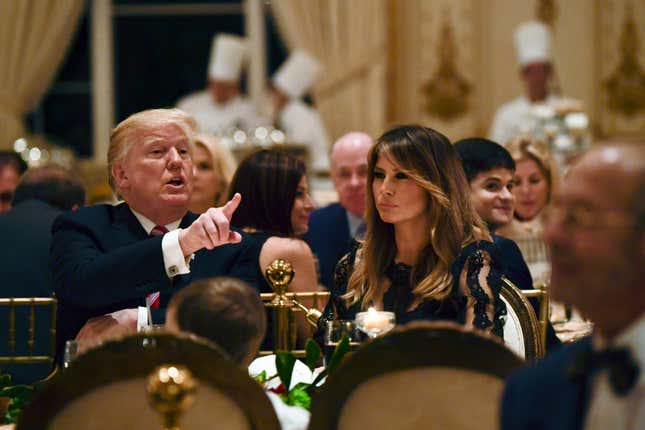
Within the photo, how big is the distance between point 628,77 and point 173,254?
7296 millimetres

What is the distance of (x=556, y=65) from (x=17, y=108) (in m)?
4.75

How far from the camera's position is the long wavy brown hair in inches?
122

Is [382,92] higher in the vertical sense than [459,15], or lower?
lower

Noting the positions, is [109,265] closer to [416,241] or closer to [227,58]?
[416,241]

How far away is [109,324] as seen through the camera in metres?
3.01

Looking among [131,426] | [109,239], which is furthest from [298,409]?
[109,239]

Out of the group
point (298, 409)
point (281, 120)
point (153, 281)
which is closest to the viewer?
point (298, 409)

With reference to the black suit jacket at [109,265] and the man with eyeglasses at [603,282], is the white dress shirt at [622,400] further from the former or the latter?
the black suit jacket at [109,265]

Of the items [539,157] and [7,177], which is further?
[7,177]

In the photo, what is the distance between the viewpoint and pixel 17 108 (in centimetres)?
987

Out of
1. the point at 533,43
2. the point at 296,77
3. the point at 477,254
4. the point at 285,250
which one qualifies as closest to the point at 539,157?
the point at 285,250

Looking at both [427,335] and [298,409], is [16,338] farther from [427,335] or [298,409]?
[427,335]

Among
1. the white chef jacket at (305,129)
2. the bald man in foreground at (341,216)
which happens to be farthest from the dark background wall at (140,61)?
the bald man in foreground at (341,216)

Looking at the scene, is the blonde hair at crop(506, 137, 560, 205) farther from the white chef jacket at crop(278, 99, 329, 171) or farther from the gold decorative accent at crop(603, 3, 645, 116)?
the gold decorative accent at crop(603, 3, 645, 116)
